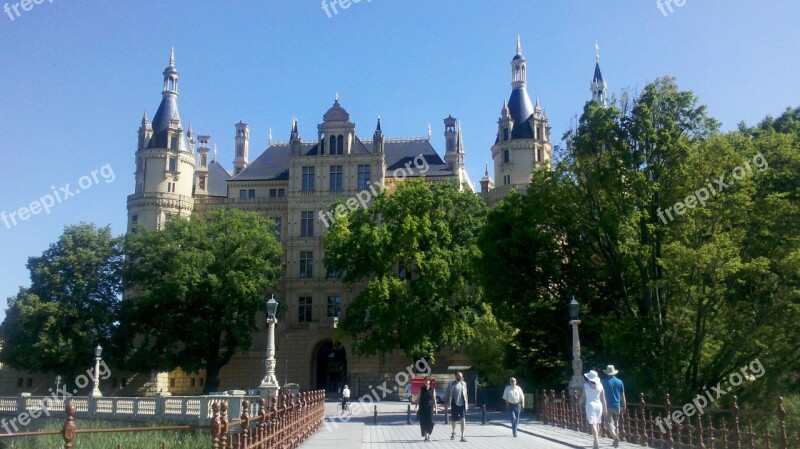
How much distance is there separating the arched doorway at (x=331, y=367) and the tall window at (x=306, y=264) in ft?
18.8

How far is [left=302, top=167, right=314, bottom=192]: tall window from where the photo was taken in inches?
2249

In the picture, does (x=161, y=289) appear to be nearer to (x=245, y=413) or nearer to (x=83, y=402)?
(x=83, y=402)

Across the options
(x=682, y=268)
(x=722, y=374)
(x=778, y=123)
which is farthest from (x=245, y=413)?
(x=778, y=123)

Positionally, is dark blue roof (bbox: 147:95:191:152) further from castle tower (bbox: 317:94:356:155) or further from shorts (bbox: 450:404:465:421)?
shorts (bbox: 450:404:465:421)

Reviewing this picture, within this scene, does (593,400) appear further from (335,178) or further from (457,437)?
(335,178)

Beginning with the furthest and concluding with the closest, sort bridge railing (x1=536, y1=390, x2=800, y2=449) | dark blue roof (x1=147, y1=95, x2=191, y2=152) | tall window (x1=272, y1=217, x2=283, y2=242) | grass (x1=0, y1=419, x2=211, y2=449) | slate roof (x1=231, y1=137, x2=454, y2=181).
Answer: slate roof (x1=231, y1=137, x2=454, y2=181) → tall window (x1=272, y1=217, x2=283, y2=242) → dark blue roof (x1=147, y1=95, x2=191, y2=152) → grass (x1=0, y1=419, x2=211, y2=449) → bridge railing (x1=536, y1=390, x2=800, y2=449)

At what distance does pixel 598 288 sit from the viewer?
103 ft

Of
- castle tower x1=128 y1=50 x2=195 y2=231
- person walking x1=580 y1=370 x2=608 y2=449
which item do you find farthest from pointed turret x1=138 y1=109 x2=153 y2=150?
person walking x1=580 y1=370 x2=608 y2=449

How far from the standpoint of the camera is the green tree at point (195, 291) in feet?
156

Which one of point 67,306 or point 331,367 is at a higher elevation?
point 67,306

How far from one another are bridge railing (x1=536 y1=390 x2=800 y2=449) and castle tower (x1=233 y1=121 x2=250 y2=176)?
4584 cm

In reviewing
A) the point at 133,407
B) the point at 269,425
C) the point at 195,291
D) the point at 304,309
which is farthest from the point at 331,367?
the point at 269,425

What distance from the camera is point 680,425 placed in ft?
52.2

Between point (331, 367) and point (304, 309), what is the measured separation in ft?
17.4
